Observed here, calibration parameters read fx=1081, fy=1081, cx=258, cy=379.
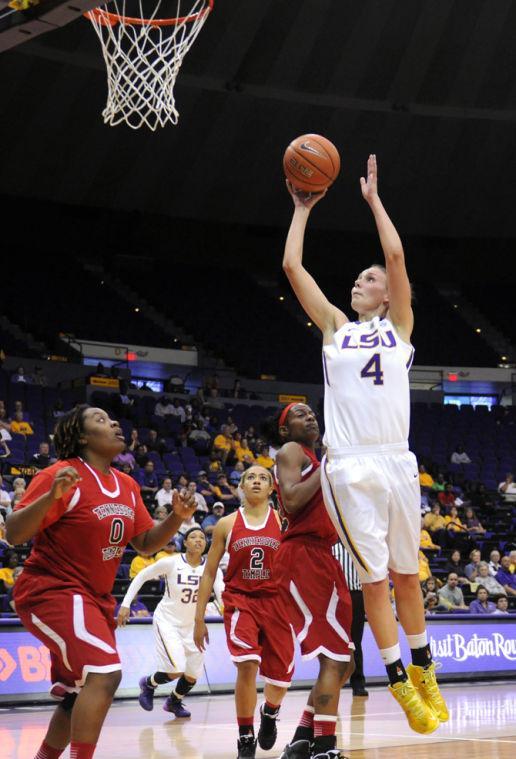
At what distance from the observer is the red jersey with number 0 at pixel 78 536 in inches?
198

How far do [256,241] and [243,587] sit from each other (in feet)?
72.1

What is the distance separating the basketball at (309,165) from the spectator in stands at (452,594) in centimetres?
1035

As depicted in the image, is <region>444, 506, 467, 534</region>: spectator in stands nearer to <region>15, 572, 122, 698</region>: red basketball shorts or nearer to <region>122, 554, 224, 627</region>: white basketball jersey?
<region>122, 554, 224, 627</region>: white basketball jersey

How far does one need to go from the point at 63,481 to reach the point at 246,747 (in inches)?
122

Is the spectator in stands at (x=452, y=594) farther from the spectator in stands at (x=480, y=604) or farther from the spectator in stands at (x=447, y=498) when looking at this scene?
the spectator in stands at (x=447, y=498)

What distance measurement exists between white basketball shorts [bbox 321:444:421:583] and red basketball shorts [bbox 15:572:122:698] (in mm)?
1200

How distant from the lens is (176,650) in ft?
33.0

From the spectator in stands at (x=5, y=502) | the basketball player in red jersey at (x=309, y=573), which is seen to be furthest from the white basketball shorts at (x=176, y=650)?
the spectator in stands at (x=5, y=502)

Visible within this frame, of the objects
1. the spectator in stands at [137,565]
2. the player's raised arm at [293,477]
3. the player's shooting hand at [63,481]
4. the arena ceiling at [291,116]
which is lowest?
the spectator in stands at [137,565]

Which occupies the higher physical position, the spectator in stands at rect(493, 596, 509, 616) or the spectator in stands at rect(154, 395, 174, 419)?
the spectator in stands at rect(154, 395, 174, 419)

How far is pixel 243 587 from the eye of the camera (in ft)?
25.1

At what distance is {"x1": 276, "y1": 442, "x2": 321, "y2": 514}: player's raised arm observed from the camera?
608 centimetres

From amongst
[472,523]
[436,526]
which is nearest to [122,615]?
[436,526]

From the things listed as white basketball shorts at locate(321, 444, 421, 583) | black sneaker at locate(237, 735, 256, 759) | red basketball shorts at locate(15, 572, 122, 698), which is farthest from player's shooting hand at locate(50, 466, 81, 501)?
black sneaker at locate(237, 735, 256, 759)
